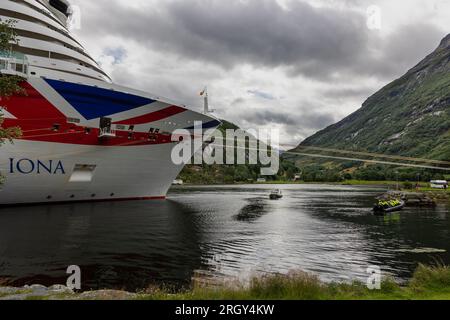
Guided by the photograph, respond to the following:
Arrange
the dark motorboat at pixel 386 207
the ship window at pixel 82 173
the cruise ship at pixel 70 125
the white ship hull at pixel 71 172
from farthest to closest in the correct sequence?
1. the dark motorboat at pixel 386 207
2. the ship window at pixel 82 173
3. the white ship hull at pixel 71 172
4. the cruise ship at pixel 70 125

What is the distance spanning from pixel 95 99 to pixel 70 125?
154 inches

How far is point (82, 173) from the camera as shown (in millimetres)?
37812

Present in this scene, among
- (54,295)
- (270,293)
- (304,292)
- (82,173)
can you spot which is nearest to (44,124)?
(82,173)

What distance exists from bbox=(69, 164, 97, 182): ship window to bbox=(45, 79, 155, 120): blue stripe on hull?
5.54m

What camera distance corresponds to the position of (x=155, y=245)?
23141 mm

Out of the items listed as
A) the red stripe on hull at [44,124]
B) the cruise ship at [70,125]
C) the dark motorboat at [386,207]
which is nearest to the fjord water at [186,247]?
the cruise ship at [70,125]

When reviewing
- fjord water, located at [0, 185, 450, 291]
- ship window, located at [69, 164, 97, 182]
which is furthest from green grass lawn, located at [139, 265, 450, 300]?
ship window, located at [69, 164, 97, 182]

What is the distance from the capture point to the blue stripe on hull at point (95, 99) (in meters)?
34.5

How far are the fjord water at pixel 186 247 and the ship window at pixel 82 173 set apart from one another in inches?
142

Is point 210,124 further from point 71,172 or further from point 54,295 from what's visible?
point 54,295

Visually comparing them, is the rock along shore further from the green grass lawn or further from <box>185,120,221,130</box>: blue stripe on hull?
<box>185,120,221,130</box>: blue stripe on hull

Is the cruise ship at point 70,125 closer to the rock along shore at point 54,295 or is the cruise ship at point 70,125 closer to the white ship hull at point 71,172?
the white ship hull at point 71,172
